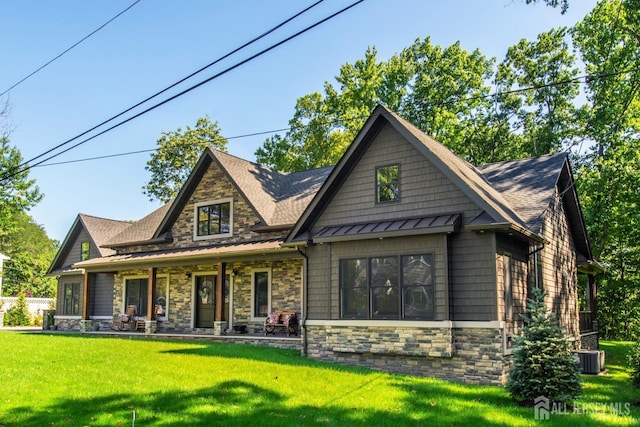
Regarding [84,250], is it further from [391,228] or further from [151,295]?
[391,228]

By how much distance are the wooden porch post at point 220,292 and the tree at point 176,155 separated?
80.4 ft

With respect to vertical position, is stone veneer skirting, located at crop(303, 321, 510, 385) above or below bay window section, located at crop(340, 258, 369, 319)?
below

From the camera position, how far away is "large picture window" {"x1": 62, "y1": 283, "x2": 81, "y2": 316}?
1085 inches

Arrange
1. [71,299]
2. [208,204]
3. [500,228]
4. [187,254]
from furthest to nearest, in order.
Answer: [71,299] < [208,204] < [187,254] < [500,228]

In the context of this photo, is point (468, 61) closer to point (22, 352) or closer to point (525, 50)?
point (525, 50)

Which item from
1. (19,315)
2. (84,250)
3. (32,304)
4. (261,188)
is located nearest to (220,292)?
(261,188)

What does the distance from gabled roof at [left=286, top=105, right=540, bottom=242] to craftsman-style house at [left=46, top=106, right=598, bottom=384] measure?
4 cm

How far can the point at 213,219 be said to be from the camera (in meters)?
21.3

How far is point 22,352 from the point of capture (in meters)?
14.5

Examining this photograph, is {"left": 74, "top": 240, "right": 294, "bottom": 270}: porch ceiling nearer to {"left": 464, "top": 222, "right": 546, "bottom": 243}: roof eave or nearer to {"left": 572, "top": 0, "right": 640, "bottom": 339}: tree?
{"left": 464, "top": 222, "right": 546, "bottom": 243}: roof eave

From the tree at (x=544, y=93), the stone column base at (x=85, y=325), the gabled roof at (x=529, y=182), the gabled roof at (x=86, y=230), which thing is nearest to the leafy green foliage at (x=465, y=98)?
the tree at (x=544, y=93)

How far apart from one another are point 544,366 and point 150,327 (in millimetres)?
15857

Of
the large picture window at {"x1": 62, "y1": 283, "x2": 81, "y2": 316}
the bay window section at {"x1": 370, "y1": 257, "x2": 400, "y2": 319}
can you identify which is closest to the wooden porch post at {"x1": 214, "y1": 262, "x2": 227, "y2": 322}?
the bay window section at {"x1": 370, "y1": 257, "x2": 400, "y2": 319}

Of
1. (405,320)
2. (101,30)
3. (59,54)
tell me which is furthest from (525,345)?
(59,54)
